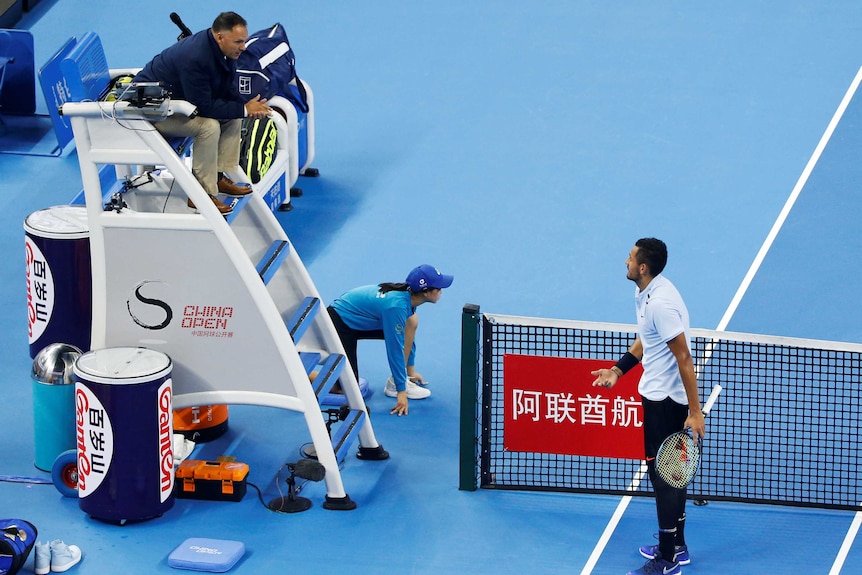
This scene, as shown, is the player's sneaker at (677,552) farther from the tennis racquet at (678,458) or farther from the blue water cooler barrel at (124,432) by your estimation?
the blue water cooler barrel at (124,432)

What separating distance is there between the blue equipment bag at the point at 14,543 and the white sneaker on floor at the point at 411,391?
3204mm

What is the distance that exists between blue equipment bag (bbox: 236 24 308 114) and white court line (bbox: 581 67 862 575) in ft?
15.3

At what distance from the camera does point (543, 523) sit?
31.6 ft

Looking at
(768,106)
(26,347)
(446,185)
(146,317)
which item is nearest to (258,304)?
(146,317)

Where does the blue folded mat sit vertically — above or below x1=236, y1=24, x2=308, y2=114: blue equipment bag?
below

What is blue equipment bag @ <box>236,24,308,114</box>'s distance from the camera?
45.2 feet

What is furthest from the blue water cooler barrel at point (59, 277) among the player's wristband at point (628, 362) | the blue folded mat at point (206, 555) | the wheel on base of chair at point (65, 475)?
the player's wristband at point (628, 362)

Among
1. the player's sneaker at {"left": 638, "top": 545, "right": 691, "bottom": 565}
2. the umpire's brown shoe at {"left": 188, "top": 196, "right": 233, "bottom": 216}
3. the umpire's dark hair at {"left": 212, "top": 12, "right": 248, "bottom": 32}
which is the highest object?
the umpire's dark hair at {"left": 212, "top": 12, "right": 248, "bottom": 32}

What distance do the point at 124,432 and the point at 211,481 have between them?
88 cm

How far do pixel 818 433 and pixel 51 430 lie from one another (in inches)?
206

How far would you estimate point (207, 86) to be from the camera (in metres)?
9.02

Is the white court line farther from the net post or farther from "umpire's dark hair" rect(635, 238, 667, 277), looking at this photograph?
"umpire's dark hair" rect(635, 238, 667, 277)

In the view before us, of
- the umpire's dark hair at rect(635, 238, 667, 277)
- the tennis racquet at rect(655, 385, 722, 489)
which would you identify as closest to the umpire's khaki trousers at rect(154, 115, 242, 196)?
the umpire's dark hair at rect(635, 238, 667, 277)

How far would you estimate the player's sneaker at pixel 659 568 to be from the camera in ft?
29.2
